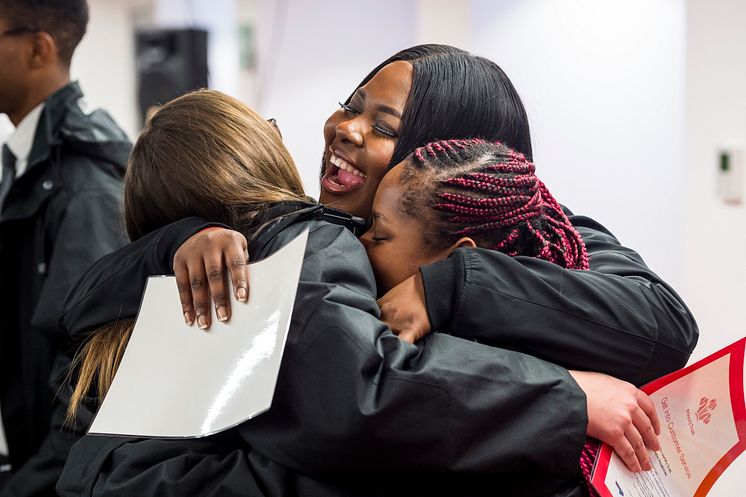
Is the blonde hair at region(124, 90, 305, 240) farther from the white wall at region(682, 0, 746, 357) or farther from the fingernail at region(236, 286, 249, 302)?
the white wall at region(682, 0, 746, 357)

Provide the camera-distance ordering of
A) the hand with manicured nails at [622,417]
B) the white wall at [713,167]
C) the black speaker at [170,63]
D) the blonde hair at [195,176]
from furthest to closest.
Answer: the black speaker at [170,63]
the white wall at [713,167]
the blonde hair at [195,176]
the hand with manicured nails at [622,417]

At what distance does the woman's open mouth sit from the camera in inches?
54.4

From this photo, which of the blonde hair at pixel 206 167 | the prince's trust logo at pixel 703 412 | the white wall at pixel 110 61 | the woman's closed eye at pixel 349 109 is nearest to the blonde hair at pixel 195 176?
the blonde hair at pixel 206 167

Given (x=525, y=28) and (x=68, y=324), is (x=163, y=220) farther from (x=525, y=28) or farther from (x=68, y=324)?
(x=525, y=28)

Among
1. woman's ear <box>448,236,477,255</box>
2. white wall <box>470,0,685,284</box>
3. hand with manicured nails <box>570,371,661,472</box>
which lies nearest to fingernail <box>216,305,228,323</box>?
woman's ear <box>448,236,477,255</box>

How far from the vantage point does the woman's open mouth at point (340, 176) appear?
1383 mm

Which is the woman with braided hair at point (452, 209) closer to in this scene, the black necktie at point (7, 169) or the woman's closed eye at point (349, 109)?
the woman's closed eye at point (349, 109)

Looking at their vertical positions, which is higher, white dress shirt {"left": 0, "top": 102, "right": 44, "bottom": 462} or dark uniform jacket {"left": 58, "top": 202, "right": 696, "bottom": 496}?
white dress shirt {"left": 0, "top": 102, "right": 44, "bottom": 462}

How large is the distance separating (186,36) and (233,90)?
5.47 feet

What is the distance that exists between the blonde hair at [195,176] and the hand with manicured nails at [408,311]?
246mm

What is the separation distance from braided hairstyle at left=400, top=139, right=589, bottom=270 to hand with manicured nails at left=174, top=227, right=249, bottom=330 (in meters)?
0.24

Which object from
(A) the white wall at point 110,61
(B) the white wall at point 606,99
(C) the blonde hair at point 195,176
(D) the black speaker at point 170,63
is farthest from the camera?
(A) the white wall at point 110,61

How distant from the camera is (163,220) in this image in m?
1.40

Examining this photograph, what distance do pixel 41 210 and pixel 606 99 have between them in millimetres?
1636
